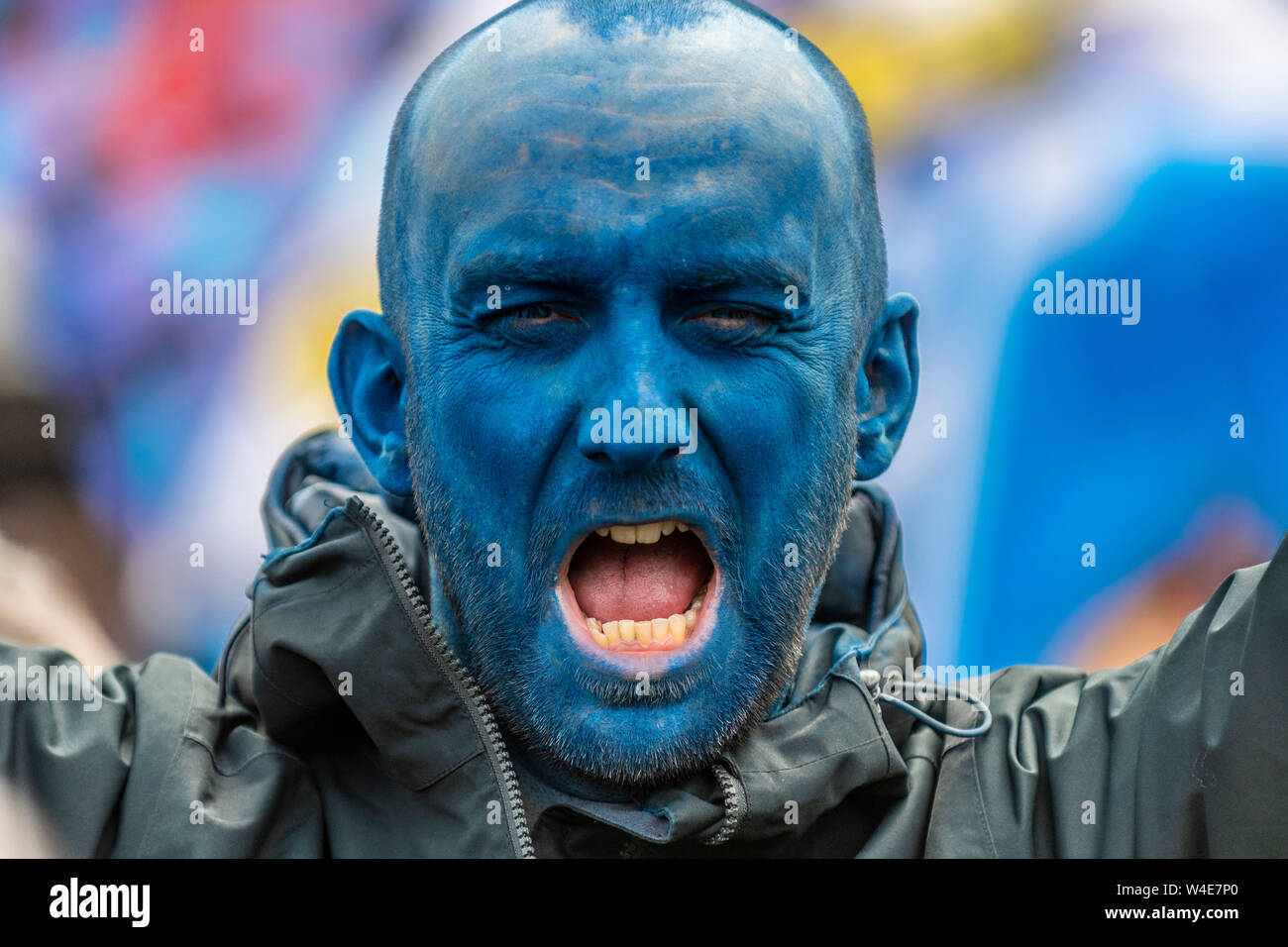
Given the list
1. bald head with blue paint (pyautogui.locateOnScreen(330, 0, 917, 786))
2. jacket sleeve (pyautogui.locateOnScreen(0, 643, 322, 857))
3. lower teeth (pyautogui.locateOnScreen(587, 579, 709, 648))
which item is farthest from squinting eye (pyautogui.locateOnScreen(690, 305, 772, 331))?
jacket sleeve (pyautogui.locateOnScreen(0, 643, 322, 857))

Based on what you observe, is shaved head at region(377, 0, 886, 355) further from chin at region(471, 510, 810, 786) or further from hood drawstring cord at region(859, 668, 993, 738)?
hood drawstring cord at region(859, 668, 993, 738)

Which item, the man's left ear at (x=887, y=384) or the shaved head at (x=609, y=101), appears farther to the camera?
the man's left ear at (x=887, y=384)

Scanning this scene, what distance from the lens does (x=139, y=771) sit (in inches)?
94.8

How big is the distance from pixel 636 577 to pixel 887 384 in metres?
0.61

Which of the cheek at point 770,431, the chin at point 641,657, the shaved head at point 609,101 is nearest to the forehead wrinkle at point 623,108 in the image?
the shaved head at point 609,101

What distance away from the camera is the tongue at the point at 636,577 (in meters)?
2.41

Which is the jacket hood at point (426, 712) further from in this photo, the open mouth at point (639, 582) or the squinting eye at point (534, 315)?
the squinting eye at point (534, 315)

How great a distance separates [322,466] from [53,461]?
56.2 inches

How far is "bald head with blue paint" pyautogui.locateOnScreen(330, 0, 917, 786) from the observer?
7.55 feet

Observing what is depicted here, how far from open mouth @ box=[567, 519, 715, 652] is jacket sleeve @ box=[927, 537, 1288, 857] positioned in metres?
0.54

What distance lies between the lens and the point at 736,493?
238 cm

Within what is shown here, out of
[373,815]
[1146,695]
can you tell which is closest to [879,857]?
[1146,695]

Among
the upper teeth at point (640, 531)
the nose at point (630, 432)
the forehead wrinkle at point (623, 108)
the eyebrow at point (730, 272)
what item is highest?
the forehead wrinkle at point (623, 108)
